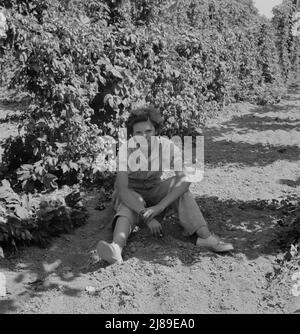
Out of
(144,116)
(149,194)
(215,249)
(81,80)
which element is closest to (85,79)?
(81,80)

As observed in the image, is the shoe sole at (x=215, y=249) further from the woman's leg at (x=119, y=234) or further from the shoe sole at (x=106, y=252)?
the shoe sole at (x=106, y=252)

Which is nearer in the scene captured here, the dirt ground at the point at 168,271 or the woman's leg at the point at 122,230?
the dirt ground at the point at 168,271

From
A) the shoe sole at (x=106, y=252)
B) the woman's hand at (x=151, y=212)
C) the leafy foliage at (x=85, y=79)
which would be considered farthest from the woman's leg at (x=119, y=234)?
the leafy foliage at (x=85, y=79)

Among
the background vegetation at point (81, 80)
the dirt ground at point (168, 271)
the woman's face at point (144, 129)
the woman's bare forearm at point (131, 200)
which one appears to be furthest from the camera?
the background vegetation at point (81, 80)

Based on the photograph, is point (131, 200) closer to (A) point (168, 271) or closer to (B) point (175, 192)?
(B) point (175, 192)

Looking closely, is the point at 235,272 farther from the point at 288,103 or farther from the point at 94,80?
the point at 288,103

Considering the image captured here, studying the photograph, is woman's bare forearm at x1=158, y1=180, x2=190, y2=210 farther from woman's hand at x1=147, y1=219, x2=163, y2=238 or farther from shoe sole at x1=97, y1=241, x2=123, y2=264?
shoe sole at x1=97, y1=241, x2=123, y2=264

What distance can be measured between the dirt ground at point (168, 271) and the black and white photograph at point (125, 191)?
1 centimetres

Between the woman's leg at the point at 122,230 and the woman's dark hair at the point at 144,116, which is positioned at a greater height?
the woman's dark hair at the point at 144,116

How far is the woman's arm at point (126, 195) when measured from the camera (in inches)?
155

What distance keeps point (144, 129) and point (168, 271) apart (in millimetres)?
1207

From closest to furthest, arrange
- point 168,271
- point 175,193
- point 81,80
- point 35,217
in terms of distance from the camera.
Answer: point 168,271 < point 175,193 < point 35,217 < point 81,80

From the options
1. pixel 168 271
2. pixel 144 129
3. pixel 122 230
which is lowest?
pixel 168 271

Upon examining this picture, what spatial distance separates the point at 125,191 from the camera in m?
4.02
